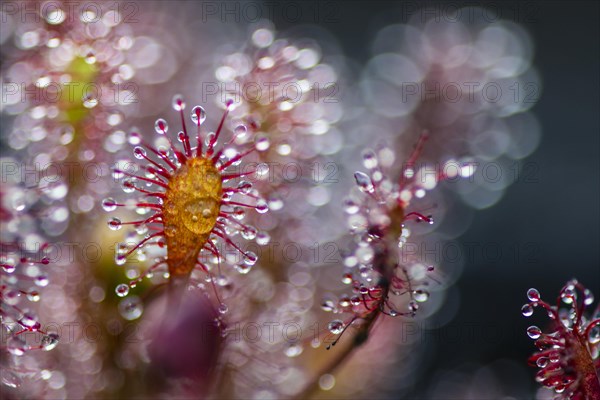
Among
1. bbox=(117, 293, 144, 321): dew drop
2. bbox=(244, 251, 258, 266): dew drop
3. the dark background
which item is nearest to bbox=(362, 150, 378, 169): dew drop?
bbox=(244, 251, 258, 266): dew drop

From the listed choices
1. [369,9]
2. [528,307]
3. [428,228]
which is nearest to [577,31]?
[369,9]

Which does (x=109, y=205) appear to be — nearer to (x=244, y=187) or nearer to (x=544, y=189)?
(x=244, y=187)

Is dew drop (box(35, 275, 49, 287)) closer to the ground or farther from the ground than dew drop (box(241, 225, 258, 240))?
closer to the ground

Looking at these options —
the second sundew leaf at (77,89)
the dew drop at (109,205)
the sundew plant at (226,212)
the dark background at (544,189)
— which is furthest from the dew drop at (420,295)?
the dark background at (544,189)

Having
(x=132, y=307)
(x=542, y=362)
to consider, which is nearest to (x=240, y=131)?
(x=132, y=307)

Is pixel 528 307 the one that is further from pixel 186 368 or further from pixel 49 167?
pixel 49 167

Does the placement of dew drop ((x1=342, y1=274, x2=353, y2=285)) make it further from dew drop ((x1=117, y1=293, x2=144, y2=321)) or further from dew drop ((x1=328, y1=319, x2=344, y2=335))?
dew drop ((x1=117, y1=293, x2=144, y2=321))

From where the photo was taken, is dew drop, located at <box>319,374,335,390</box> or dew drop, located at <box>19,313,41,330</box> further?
dew drop, located at <box>319,374,335,390</box>
